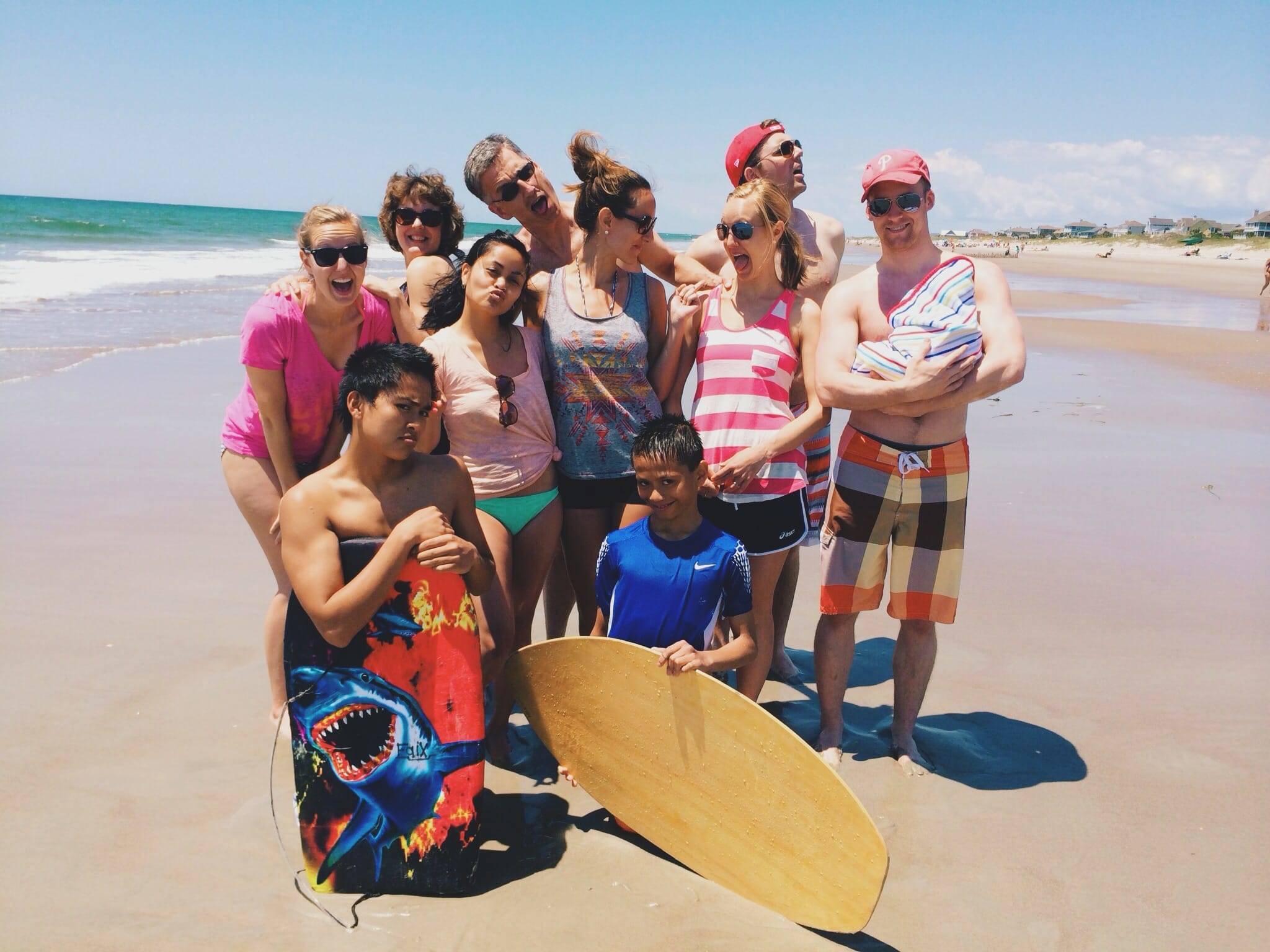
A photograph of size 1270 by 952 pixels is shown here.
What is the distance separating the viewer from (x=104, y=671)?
3.89 m

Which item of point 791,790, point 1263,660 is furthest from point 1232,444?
point 791,790

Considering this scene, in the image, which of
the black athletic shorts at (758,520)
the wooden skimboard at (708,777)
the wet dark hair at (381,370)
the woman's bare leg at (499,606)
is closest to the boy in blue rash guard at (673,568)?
the wooden skimboard at (708,777)

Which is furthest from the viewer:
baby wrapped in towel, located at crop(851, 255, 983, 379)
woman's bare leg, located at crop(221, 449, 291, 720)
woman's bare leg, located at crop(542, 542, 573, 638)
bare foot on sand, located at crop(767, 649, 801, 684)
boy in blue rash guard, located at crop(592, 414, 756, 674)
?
bare foot on sand, located at crop(767, 649, 801, 684)

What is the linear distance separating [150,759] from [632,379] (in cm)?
199

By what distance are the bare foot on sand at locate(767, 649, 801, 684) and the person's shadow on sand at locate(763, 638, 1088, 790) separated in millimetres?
64

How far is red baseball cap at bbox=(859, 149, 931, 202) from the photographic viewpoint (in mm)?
3213

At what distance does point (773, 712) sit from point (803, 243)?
1843mm

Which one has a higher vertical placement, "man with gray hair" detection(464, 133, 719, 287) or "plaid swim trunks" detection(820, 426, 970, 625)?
"man with gray hair" detection(464, 133, 719, 287)

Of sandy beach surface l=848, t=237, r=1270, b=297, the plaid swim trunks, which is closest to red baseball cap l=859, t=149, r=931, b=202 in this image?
the plaid swim trunks

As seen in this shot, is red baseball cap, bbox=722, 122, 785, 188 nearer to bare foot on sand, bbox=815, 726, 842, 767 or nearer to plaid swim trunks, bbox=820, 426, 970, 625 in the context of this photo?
plaid swim trunks, bbox=820, 426, 970, 625

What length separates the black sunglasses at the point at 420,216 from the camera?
393 centimetres

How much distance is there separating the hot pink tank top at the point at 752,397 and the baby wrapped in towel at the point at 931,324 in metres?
0.25

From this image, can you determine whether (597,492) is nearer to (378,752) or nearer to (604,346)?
(604,346)

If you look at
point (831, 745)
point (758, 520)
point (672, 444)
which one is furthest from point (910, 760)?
point (672, 444)
